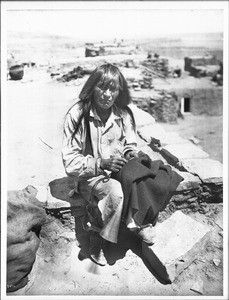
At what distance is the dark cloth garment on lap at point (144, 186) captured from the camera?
14.0 feet

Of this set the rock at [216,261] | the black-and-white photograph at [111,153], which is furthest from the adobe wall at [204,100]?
the rock at [216,261]

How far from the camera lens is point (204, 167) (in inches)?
191

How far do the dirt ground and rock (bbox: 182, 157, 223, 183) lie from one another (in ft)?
0.36

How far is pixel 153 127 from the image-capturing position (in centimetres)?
504

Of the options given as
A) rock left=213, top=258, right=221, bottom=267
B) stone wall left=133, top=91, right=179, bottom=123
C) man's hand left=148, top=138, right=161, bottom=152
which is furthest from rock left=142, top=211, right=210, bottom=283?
stone wall left=133, top=91, right=179, bottom=123

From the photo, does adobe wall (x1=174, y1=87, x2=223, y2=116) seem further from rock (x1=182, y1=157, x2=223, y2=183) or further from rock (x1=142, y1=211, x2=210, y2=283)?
rock (x1=142, y1=211, x2=210, y2=283)

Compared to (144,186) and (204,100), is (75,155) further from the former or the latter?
(204,100)

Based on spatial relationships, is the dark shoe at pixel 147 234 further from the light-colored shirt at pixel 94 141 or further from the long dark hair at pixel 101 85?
the long dark hair at pixel 101 85

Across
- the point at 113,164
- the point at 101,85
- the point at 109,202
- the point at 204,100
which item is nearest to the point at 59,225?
the point at 109,202

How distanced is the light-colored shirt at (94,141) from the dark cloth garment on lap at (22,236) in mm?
574

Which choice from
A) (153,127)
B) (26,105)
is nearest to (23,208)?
(26,105)

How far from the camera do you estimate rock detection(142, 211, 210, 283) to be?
4.42m

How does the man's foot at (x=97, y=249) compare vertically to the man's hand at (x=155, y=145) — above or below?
below

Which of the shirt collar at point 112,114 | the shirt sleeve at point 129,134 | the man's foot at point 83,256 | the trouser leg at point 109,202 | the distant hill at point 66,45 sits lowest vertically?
the man's foot at point 83,256
